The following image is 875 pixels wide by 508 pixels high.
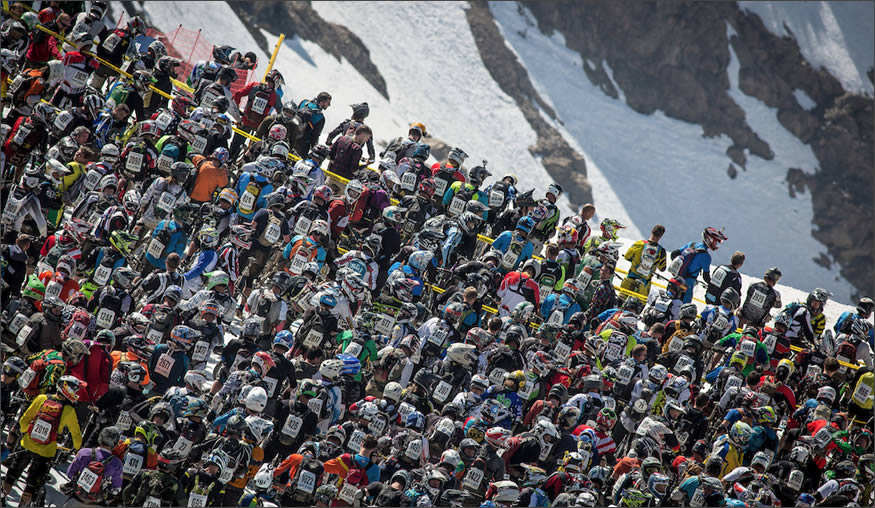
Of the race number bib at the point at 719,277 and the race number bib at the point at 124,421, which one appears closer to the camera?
the race number bib at the point at 124,421

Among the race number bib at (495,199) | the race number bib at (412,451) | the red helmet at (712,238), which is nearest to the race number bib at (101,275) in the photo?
the race number bib at (412,451)

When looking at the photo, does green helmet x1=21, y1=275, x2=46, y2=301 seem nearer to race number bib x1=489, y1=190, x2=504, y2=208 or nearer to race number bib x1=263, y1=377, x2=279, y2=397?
race number bib x1=263, y1=377, x2=279, y2=397

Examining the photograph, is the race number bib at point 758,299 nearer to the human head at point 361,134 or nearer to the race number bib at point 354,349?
the human head at point 361,134

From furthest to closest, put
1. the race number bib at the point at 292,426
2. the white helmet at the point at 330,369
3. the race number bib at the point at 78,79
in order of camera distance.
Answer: the race number bib at the point at 78,79
the white helmet at the point at 330,369
the race number bib at the point at 292,426

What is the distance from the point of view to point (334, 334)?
1912cm

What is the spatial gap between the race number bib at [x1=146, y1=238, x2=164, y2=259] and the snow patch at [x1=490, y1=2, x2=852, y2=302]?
→ 4490 cm

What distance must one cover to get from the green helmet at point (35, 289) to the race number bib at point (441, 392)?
6390 millimetres

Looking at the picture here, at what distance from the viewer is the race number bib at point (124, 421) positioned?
53.3 feet

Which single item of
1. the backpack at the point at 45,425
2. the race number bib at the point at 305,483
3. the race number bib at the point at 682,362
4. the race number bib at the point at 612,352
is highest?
the race number bib at the point at 682,362

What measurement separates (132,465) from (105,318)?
3518mm

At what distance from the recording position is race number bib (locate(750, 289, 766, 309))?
75.8ft

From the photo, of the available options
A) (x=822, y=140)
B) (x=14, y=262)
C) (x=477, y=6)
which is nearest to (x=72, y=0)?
(x=14, y=262)

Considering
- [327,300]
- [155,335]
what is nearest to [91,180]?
[155,335]

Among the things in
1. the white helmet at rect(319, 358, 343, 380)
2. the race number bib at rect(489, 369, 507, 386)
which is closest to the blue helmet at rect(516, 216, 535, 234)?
the race number bib at rect(489, 369, 507, 386)
